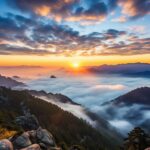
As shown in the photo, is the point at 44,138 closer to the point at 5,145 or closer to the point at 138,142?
the point at 5,145

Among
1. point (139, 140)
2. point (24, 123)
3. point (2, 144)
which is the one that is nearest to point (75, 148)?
point (139, 140)

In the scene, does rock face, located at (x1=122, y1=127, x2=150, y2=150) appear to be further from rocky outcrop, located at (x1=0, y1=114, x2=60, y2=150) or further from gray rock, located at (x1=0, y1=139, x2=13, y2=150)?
gray rock, located at (x1=0, y1=139, x2=13, y2=150)

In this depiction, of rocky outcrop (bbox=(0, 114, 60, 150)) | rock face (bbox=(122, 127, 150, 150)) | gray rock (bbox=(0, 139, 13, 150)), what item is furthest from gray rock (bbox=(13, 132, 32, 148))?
rock face (bbox=(122, 127, 150, 150))

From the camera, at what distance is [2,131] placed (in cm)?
7350

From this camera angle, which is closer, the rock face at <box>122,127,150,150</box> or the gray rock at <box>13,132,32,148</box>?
the gray rock at <box>13,132,32,148</box>

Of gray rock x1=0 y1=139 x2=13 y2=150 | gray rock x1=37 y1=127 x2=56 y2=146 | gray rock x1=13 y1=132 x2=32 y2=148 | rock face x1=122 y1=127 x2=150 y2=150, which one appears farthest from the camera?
rock face x1=122 y1=127 x2=150 y2=150

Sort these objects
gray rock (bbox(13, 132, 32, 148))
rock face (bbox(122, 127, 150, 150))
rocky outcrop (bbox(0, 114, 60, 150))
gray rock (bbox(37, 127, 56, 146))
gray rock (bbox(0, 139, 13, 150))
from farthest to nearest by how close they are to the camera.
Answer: rock face (bbox(122, 127, 150, 150)) → gray rock (bbox(37, 127, 56, 146)) → gray rock (bbox(13, 132, 32, 148)) → rocky outcrop (bbox(0, 114, 60, 150)) → gray rock (bbox(0, 139, 13, 150))

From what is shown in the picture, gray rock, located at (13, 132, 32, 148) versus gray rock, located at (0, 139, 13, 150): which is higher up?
gray rock, located at (0, 139, 13, 150)

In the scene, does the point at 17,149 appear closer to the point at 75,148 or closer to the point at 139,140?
the point at 75,148

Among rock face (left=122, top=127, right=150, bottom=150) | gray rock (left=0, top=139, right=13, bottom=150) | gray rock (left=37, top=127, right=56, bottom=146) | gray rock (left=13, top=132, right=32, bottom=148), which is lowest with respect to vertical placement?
rock face (left=122, top=127, right=150, bottom=150)

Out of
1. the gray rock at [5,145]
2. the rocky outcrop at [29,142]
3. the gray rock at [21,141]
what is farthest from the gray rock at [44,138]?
the gray rock at [5,145]

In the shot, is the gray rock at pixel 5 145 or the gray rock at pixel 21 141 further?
the gray rock at pixel 21 141

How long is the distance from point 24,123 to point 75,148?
330ft

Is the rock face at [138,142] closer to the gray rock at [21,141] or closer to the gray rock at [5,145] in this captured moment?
the gray rock at [21,141]
